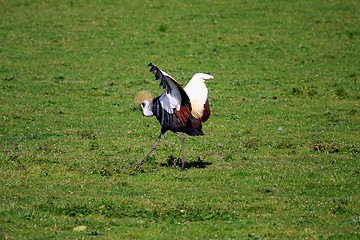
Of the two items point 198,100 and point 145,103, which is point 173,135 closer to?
point 198,100

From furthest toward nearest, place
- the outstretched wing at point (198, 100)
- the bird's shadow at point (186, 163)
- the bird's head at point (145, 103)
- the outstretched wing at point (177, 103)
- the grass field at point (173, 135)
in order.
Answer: the bird's shadow at point (186, 163) < the outstretched wing at point (198, 100) < the bird's head at point (145, 103) < the outstretched wing at point (177, 103) < the grass field at point (173, 135)

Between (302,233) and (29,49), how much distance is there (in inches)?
881

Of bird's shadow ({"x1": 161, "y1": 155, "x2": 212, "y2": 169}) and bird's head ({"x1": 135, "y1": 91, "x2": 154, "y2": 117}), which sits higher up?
bird's head ({"x1": 135, "y1": 91, "x2": 154, "y2": 117})

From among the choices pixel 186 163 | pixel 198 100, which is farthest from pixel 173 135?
pixel 198 100

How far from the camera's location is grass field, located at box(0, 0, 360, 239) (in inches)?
456

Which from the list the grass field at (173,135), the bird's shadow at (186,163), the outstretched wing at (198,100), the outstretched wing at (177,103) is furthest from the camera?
the bird's shadow at (186,163)

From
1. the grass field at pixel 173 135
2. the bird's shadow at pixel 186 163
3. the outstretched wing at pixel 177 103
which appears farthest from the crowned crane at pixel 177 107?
the grass field at pixel 173 135

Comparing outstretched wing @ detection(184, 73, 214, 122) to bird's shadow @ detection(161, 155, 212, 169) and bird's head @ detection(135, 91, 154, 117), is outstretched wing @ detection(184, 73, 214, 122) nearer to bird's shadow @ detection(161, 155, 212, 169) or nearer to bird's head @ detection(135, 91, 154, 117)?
bird's head @ detection(135, 91, 154, 117)

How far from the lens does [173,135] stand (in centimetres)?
1900

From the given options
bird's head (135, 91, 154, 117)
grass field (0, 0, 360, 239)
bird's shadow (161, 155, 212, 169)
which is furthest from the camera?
bird's shadow (161, 155, 212, 169)

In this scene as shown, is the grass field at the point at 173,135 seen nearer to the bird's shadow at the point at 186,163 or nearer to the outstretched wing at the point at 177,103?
the bird's shadow at the point at 186,163

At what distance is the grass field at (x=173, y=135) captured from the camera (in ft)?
38.0

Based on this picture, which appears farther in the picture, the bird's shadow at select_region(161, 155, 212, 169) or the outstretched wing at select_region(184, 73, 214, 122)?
the bird's shadow at select_region(161, 155, 212, 169)

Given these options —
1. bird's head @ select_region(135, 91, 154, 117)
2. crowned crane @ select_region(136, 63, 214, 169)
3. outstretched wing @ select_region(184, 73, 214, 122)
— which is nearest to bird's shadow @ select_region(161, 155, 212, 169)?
crowned crane @ select_region(136, 63, 214, 169)
